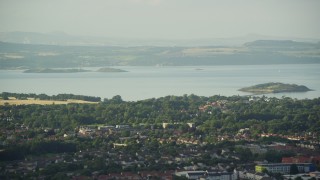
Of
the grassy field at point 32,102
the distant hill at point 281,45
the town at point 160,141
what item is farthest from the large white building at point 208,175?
the distant hill at point 281,45

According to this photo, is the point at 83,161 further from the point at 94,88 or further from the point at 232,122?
the point at 94,88

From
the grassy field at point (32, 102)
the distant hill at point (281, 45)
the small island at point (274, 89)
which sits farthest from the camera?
the distant hill at point (281, 45)

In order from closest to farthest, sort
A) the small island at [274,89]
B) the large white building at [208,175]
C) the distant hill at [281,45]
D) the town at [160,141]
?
the large white building at [208,175] < the town at [160,141] < the small island at [274,89] < the distant hill at [281,45]

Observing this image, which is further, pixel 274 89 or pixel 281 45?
pixel 281 45

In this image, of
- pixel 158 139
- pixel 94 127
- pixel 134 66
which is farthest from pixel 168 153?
pixel 134 66

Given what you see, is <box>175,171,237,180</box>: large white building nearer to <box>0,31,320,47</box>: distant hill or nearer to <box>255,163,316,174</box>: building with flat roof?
<box>255,163,316,174</box>: building with flat roof

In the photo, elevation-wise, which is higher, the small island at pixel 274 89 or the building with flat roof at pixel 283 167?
the building with flat roof at pixel 283 167

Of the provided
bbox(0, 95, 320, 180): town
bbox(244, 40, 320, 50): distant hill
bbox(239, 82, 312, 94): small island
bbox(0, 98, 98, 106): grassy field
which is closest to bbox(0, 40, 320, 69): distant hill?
bbox(244, 40, 320, 50): distant hill

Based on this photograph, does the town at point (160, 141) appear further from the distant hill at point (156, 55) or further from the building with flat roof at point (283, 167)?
the distant hill at point (156, 55)

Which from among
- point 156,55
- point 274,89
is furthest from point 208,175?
point 156,55

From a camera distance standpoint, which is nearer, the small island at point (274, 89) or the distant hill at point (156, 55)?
the small island at point (274, 89)

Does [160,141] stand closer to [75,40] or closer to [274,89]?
[274,89]
